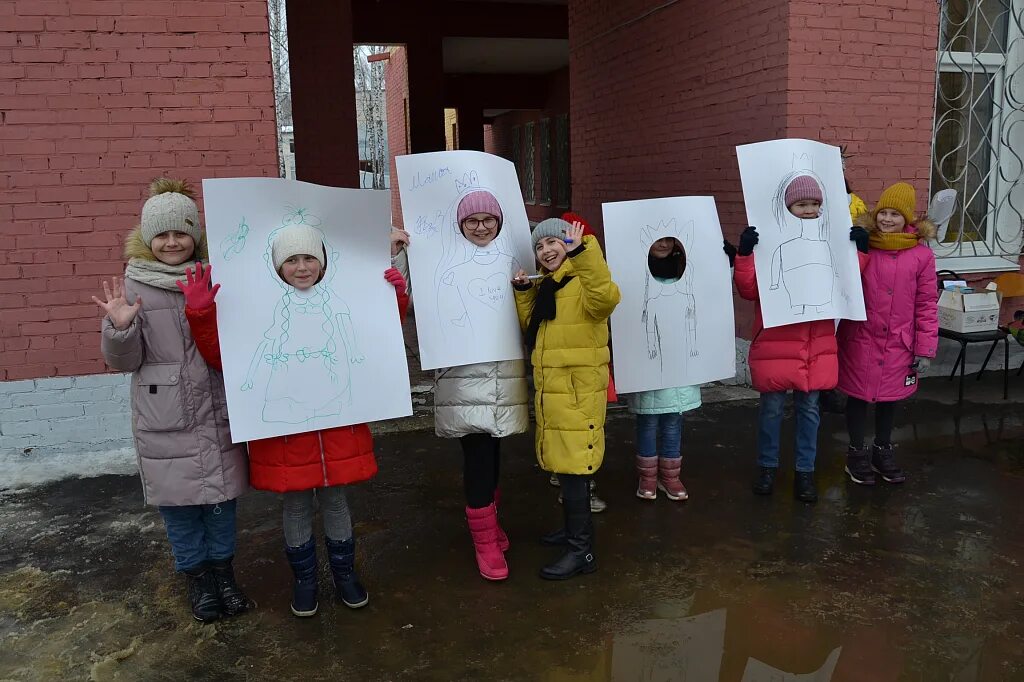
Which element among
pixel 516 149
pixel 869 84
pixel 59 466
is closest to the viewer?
pixel 59 466

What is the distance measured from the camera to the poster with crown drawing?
13.1ft

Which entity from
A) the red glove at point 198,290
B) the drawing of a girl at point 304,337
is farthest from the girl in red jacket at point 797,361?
the red glove at point 198,290

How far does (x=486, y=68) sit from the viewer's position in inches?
672

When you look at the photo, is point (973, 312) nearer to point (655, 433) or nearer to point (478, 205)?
point (655, 433)

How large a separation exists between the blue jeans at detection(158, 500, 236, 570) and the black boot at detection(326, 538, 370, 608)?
1.35ft

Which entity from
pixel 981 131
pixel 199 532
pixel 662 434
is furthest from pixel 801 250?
pixel 981 131

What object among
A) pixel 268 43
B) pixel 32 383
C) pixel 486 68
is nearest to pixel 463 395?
pixel 268 43

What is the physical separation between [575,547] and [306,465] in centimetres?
122

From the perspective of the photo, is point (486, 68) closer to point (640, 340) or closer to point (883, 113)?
point (883, 113)

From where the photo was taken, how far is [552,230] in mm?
3273

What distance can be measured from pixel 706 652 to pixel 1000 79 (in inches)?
253

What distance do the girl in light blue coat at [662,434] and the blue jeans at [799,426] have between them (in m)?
0.41

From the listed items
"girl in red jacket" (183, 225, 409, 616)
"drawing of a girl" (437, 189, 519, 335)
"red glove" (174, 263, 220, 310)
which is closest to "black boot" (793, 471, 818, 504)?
"drawing of a girl" (437, 189, 519, 335)

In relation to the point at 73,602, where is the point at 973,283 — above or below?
above
